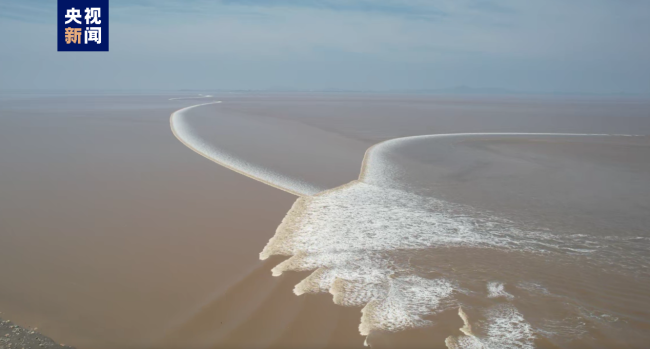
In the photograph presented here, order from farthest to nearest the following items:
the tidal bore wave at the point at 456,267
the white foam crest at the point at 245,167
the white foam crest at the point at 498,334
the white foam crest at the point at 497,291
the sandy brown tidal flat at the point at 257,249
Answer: the white foam crest at the point at 245,167, the white foam crest at the point at 497,291, the tidal bore wave at the point at 456,267, the sandy brown tidal flat at the point at 257,249, the white foam crest at the point at 498,334

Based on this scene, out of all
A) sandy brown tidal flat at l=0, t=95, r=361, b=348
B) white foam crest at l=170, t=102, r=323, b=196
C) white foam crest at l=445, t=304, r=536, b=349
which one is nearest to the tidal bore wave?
white foam crest at l=445, t=304, r=536, b=349

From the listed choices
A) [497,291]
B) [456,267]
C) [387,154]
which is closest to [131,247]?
[456,267]

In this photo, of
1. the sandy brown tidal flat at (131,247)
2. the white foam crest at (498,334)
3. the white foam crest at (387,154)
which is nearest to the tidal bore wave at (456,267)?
the white foam crest at (498,334)

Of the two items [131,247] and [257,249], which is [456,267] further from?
[131,247]

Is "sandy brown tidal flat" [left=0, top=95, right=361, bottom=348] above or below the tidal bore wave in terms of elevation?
below

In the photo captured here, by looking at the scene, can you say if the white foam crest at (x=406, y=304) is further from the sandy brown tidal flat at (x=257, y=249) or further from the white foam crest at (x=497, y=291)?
the white foam crest at (x=497, y=291)

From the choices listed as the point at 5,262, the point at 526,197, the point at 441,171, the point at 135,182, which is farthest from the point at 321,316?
the point at 441,171

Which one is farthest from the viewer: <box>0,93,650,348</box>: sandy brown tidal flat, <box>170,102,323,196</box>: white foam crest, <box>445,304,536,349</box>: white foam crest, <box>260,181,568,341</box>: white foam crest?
<box>170,102,323,196</box>: white foam crest

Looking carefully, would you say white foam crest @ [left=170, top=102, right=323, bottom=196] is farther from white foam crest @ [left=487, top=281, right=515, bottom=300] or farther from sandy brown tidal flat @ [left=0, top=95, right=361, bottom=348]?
white foam crest @ [left=487, top=281, right=515, bottom=300]
